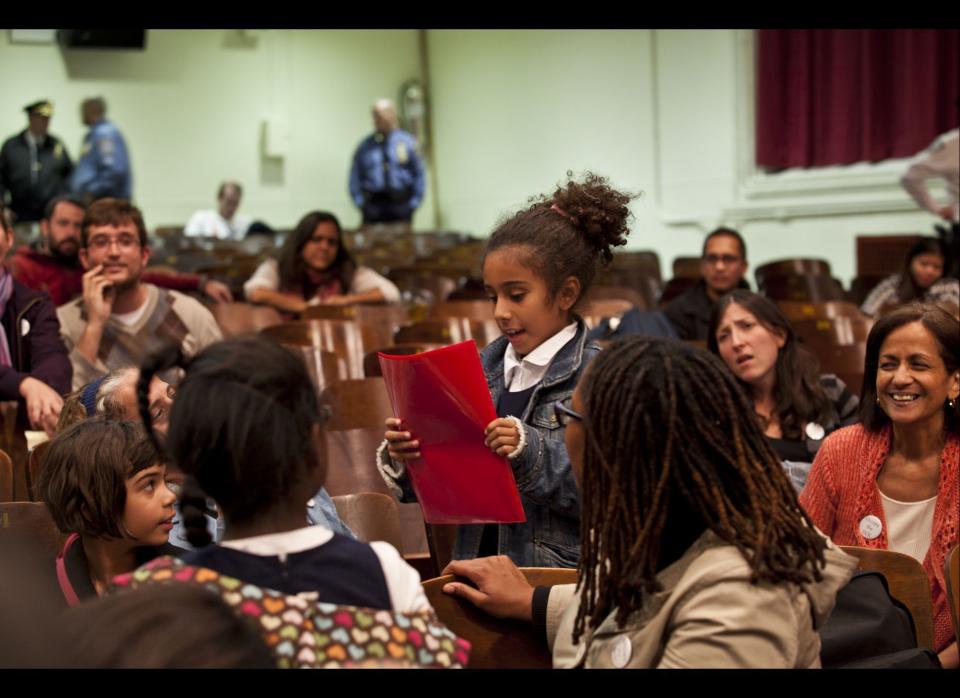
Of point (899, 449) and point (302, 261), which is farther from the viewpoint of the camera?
point (302, 261)

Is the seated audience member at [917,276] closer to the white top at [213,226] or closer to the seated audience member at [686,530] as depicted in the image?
the seated audience member at [686,530]

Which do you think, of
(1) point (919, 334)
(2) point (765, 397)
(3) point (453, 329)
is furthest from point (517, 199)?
(1) point (919, 334)

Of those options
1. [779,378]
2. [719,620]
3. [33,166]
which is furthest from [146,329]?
[33,166]

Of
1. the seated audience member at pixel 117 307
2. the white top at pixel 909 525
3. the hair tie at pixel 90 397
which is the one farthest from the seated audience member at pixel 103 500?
the seated audience member at pixel 117 307

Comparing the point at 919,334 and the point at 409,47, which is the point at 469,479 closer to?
the point at 919,334

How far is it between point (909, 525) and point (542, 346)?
873mm

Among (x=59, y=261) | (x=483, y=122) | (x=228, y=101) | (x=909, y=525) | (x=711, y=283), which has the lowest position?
(x=909, y=525)

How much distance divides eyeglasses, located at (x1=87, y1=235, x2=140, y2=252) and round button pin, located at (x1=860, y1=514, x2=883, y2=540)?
2.46m

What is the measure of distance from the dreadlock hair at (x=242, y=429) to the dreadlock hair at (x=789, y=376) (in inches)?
83.2

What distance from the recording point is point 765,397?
3502mm

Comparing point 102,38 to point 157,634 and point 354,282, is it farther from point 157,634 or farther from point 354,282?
point 157,634

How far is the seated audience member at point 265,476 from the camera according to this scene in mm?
1333

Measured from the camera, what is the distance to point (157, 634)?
3.60ft

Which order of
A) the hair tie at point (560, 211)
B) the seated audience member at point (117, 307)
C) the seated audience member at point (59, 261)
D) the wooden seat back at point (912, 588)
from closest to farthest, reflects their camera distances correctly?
the wooden seat back at point (912, 588) → the hair tie at point (560, 211) → the seated audience member at point (117, 307) → the seated audience member at point (59, 261)
